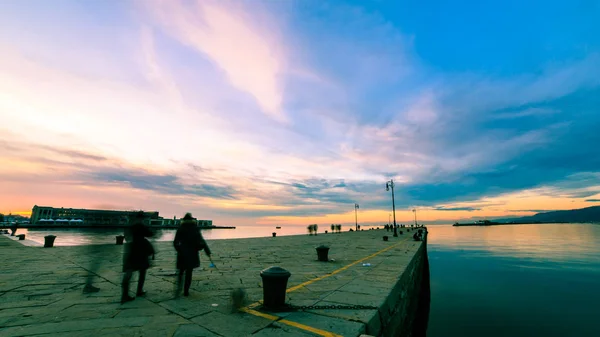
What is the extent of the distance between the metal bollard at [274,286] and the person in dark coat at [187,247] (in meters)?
1.97

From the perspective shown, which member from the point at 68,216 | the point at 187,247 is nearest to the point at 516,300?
the point at 187,247

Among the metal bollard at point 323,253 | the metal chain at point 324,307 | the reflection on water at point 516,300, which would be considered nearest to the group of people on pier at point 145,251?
the metal chain at point 324,307

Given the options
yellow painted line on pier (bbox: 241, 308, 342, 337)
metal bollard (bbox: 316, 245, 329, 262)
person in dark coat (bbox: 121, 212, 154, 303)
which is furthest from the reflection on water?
person in dark coat (bbox: 121, 212, 154, 303)

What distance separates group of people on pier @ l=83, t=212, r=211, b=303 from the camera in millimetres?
5832

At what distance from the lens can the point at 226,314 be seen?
15.8ft

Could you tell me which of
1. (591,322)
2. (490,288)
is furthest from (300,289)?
(490,288)

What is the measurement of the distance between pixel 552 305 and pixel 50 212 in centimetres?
16750

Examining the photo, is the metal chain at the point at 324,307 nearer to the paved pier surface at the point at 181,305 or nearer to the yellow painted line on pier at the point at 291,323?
the paved pier surface at the point at 181,305

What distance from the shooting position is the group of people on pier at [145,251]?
583cm

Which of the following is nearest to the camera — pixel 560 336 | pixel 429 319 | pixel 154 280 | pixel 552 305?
pixel 154 280

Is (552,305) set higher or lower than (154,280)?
lower

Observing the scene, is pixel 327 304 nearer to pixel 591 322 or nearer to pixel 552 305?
pixel 591 322

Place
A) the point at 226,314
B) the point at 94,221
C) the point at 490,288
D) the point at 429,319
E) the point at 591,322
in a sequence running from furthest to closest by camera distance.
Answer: the point at 94,221
the point at 490,288
the point at 429,319
the point at 591,322
the point at 226,314

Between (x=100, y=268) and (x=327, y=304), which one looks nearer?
(x=327, y=304)
